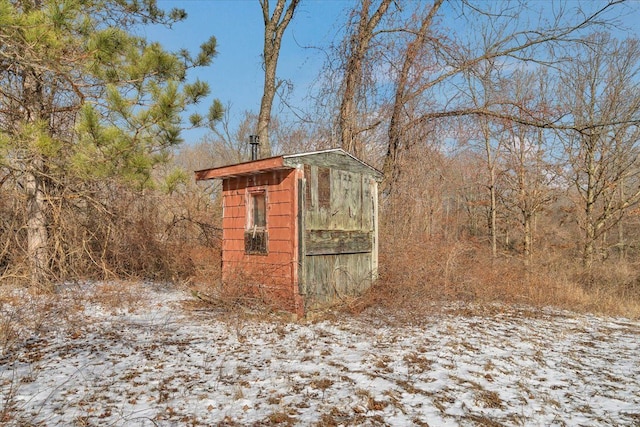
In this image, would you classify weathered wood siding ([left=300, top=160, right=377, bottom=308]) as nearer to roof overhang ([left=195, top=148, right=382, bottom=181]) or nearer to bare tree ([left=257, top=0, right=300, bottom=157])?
roof overhang ([left=195, top=148, right=382, bottom=181])

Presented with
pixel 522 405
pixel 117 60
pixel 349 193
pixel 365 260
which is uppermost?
pixel 117 60

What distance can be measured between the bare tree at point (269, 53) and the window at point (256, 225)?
14.0ft

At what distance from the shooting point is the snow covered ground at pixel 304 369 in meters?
3.51

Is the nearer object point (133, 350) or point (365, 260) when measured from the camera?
point (133, 350)

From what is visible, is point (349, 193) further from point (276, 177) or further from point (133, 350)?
point (133, 350)

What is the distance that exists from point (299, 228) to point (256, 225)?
126cm

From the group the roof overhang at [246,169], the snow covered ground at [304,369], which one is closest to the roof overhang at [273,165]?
the roof overhang at [246,169]

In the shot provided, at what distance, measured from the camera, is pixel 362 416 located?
3.48m

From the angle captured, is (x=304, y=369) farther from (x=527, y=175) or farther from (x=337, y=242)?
(x=527, y=175)

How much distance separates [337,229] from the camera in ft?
25.2

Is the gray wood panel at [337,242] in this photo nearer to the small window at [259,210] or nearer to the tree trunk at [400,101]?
the small window at [259,210]

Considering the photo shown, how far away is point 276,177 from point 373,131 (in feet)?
22.0

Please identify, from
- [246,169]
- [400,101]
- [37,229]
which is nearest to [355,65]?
[400,101]

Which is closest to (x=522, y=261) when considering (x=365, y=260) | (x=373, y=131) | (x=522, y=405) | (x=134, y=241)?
(x=373, y=131)
